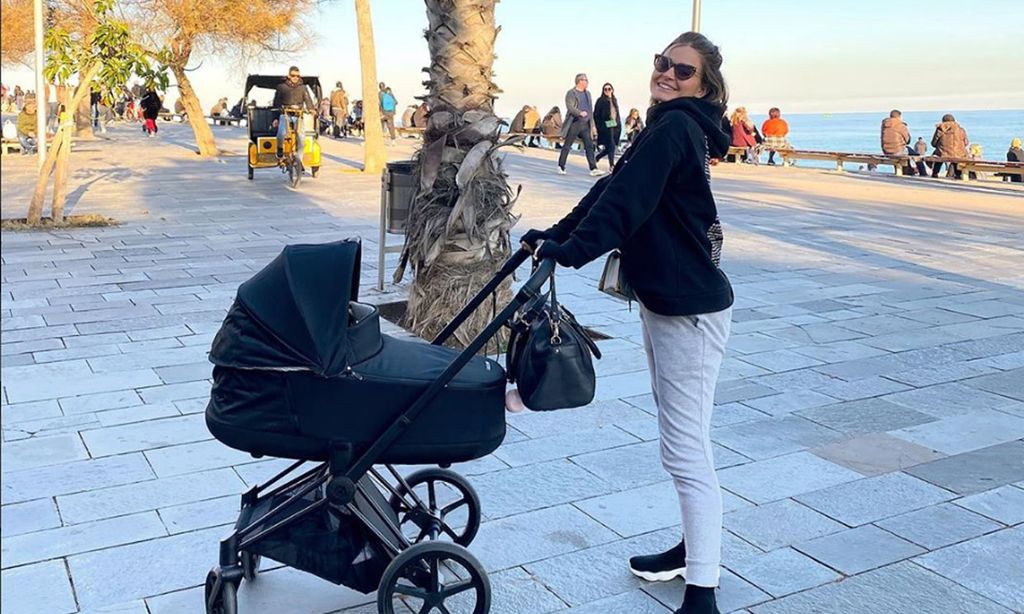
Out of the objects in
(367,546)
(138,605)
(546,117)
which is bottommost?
(138,605)

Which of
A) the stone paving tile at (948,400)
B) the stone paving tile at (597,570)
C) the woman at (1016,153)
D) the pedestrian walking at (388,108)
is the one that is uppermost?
the pedestrian walking at (388,108)

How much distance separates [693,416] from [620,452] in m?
1.65

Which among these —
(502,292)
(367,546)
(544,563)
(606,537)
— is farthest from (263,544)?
(502,292)

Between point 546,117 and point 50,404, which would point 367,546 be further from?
point 546,117

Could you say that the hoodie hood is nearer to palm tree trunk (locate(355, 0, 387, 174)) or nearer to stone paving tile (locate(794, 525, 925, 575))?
stone paving tile (locate(794, 525, 925, 575))

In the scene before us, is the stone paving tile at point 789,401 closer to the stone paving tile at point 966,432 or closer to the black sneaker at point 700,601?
the stone paving tile at point 966,432

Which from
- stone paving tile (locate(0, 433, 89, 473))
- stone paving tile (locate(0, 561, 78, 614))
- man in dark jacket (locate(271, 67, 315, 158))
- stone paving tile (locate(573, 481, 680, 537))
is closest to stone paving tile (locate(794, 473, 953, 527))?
stone paving tile (locate(573, 481, 680, 537))

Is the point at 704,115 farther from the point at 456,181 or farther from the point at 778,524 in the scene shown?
the point at 456,181

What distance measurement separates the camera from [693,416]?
335cm

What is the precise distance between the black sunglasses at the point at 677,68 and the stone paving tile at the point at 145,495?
250 centimetres

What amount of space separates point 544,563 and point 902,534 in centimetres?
142

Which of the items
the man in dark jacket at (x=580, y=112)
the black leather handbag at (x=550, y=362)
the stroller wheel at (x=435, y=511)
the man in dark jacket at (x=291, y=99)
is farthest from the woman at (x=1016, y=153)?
the black leather handbag at (x=550, y=362)

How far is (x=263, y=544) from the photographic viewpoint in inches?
127

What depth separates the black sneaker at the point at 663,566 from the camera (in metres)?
3.67
